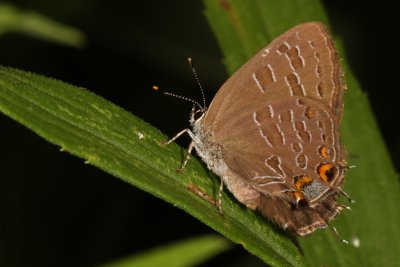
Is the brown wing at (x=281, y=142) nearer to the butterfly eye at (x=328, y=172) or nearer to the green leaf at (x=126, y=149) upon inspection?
the butterfly eye at (x=328, y=172)

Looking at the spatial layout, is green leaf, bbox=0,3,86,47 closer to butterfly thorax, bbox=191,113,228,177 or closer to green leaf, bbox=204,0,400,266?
green leaf, bbox=204,0,400,266

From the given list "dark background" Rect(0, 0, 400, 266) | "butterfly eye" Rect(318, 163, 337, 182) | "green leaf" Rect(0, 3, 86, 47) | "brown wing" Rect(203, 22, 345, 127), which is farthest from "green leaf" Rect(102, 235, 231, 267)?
"green leaf" Rect(0, 3, 86, 47)

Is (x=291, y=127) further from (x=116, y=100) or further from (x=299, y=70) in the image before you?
(x=116, y=100)

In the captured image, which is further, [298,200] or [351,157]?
[351,157]

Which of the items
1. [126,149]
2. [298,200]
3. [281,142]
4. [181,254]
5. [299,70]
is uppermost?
[126,149]

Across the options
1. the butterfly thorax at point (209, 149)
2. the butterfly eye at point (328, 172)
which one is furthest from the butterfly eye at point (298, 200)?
the butterfly thorax at point (209, 149)

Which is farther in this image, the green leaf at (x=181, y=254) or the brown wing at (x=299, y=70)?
the green leaf at (x=181, y=254)

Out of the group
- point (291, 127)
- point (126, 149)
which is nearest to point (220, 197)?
point (291, 127)
